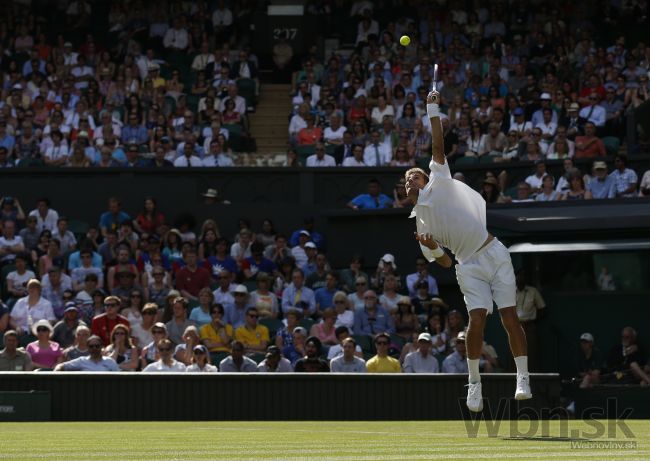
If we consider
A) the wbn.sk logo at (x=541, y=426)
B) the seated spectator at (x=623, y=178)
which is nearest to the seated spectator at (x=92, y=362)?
the wbn.sk logo at (x=541, y=426)

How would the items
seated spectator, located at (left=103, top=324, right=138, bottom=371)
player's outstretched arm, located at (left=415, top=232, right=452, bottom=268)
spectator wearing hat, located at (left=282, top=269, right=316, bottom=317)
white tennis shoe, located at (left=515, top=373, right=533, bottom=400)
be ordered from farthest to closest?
1. spectator wearing hat, located at (left=282, top=269, right=316, bottom=317)
2. seated spectator, located at (left=103, top=324, right=138, bottom=371)
3. player's outstretched arm, located at (left=415, top=232, right=452, bottom=268)
4. white tennis shoe, located at (left=515, top=373, right=533, bottom=400)

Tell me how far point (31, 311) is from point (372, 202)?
5.82 m

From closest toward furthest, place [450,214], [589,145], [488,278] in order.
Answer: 1. [450,214]
2. [488,278]
3. [589,145]

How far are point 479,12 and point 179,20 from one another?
6.12m

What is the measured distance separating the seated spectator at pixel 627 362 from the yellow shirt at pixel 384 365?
2625 mm

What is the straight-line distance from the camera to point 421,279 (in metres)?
18.9

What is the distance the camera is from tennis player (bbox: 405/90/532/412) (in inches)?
374

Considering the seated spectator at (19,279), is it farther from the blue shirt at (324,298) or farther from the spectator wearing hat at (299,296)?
the blue shirt at (324,298)

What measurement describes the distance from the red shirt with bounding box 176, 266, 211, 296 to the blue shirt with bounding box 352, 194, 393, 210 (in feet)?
10.8

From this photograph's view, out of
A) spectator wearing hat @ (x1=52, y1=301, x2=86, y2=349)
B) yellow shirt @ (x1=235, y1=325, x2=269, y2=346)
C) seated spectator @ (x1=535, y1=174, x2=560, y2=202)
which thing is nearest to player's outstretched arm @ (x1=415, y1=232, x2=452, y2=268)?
yellow shirt @ (x1=235, y1=325, x2=269, y2=346)

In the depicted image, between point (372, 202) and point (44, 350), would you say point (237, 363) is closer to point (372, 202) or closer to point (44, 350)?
point (44, 350)

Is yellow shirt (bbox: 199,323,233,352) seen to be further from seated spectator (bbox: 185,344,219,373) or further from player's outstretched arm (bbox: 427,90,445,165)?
player's outstretched arm (bbox: 427,90,445,165)

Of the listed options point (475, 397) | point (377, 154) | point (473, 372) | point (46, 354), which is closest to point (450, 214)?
point (473, 372)

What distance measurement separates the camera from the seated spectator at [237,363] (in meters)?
15.3
